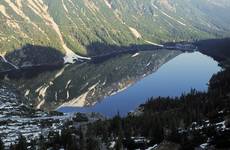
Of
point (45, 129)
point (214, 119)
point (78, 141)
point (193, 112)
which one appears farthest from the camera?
point (45, 129)

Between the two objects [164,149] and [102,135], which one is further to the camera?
[102,135]

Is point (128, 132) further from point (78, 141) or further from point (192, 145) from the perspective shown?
point (192, 145)

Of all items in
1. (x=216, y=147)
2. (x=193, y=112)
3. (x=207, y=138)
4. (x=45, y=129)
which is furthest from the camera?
(x=45, y=129)

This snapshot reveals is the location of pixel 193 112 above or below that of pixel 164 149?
above

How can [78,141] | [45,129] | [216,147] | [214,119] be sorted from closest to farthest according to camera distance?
[216,147] → [214,119] → [78,141] → [45,129]

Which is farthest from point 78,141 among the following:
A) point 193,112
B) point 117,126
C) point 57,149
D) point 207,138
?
point 207,138

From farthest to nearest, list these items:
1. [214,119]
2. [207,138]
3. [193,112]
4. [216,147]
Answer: [193,112], [214,119], [207,138], [216,147]

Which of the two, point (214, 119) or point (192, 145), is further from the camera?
point (214, 119)

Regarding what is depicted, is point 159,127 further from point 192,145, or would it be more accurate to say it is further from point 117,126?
point 192,145

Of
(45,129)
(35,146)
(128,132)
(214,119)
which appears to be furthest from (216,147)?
(45,129)
